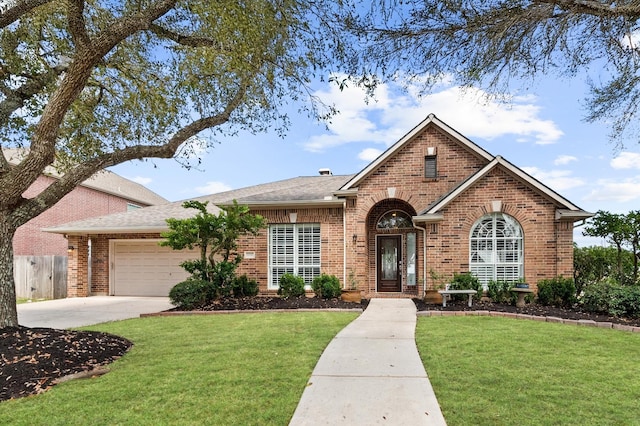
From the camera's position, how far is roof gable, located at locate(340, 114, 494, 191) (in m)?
13.3

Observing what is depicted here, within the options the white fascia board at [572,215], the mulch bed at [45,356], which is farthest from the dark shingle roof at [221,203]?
the mulch bed at [45,356]

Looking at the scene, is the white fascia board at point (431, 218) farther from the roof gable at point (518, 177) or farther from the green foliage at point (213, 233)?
the green foliage at point (213, 233)

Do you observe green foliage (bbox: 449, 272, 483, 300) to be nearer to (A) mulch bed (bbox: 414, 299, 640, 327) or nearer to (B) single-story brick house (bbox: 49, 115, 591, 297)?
(A) mulch bed (bbox: 414, 299, 640, 327)

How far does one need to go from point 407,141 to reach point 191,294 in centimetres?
842

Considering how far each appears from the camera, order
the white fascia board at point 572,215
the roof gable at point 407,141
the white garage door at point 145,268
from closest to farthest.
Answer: the white fascia board at point 572,215 < the roof gable at point 407,141 < the white garage door at point 145,268

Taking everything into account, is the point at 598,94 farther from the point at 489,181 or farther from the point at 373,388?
the point at 373,388

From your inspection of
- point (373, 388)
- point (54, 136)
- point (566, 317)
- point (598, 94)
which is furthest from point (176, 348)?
point (598, 94)

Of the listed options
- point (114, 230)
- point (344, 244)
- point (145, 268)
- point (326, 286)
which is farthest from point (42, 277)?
point (344, 244)

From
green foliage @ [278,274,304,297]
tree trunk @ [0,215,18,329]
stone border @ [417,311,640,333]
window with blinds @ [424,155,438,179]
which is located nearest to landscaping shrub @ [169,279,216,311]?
green foliage @ [278,274,304,297]

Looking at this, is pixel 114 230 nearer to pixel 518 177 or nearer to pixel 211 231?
pixel 211 231

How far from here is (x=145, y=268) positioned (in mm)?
16359

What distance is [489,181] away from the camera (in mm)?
12172

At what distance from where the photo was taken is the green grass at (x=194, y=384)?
3900 mm

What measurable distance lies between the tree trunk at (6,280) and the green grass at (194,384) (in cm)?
201
